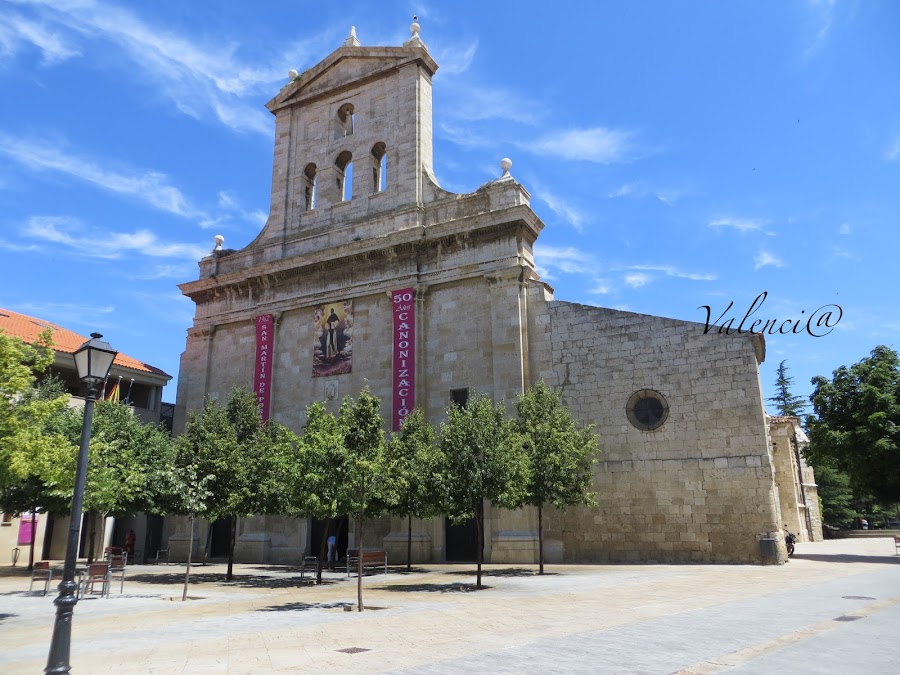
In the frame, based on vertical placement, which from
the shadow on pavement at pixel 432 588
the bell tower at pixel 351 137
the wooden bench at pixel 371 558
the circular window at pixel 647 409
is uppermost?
the bell tower at pixel 351 137

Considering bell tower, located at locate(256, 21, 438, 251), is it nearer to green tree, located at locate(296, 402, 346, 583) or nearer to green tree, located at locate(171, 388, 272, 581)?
green tree, located at locate(171, 388, 272, 581)

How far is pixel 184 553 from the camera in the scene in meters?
30.6

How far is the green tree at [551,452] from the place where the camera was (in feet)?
66.8

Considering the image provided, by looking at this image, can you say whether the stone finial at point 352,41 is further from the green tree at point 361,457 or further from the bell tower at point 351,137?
the green tree at point 361,457

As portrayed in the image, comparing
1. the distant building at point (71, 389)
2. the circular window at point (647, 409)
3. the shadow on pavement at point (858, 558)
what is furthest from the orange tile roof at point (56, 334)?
the shadow on pavement at point (858, 558)

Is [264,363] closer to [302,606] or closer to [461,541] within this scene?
[461,541]

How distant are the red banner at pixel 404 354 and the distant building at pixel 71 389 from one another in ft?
45.7

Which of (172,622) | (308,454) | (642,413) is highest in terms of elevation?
(642,413)

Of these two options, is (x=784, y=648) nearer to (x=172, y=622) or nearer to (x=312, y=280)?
(x=172, y=622)

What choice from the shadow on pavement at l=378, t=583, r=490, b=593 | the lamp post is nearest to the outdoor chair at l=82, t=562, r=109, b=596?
the shadow on pavement at l=378, t=583, r=490, b=593

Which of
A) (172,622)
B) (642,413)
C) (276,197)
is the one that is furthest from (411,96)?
(172,622)

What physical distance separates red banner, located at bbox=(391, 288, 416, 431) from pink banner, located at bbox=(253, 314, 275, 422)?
7318 mm

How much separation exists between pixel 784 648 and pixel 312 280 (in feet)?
87.4

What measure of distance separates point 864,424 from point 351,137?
2681cm
